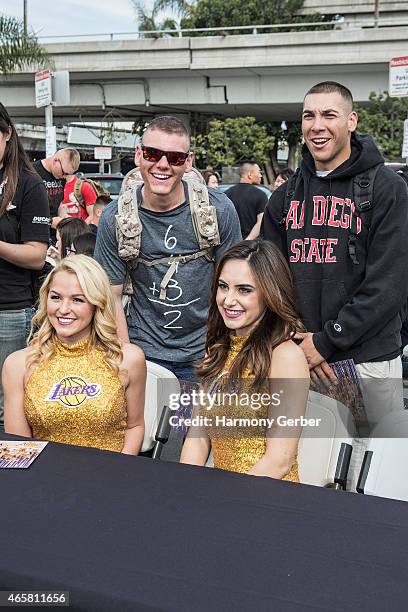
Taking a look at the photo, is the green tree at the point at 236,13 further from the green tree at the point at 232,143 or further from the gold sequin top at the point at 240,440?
the gold sequin top at the point at 240,440

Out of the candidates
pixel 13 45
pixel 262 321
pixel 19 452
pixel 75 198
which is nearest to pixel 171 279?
pixel 262 321

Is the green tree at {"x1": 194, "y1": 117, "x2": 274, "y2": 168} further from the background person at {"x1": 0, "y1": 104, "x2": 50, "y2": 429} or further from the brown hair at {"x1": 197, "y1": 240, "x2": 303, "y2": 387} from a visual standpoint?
the brown hair at {"x1": 197, "y1": 240, "x2": 303, "y2": 387}

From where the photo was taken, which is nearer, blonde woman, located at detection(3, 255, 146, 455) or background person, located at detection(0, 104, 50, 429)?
blonde woman, located at detection(3, 255, 146, 455)

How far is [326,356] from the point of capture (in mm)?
2838

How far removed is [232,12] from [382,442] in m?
39.1

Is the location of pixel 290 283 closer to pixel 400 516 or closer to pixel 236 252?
pixel 236 252

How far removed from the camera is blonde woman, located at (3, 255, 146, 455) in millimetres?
2527

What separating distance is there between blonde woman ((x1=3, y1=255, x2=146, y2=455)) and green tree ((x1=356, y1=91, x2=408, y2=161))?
61.5 ft

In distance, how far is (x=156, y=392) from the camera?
9.51 ft

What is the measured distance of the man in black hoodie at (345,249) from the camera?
9.03ft

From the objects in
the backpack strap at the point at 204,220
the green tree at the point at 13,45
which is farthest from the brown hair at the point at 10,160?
the green tree at the point at 13,45

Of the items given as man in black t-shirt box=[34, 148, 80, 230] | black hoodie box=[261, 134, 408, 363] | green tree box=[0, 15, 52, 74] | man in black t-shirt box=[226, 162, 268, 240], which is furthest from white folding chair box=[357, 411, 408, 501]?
green tree box=[0, 15, 52, 74]

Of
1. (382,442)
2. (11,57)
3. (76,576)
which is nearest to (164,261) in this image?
(382,442)

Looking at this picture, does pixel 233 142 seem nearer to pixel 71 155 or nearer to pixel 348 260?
pixel 71 155
